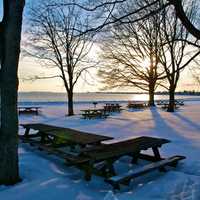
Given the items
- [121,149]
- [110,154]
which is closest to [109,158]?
[110,154]

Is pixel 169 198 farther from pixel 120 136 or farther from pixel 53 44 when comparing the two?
pixel 53 44

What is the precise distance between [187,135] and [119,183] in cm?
667

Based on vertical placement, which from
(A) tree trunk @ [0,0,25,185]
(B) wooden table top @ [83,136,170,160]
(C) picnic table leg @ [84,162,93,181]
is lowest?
(C) picnic table leg @ [84,162,93,181]

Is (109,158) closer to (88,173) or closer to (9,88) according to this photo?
(88,173)

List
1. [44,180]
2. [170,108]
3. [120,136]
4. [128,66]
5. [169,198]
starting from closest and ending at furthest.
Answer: [169,198], [44,180], [120,136], [170,108], [128,66]

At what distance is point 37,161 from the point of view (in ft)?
22.3

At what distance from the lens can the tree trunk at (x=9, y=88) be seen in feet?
16.8

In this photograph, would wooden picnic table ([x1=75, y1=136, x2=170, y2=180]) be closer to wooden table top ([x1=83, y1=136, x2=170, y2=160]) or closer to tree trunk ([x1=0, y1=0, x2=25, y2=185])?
wooden table top ([x1=83, y1=136, x2=170, y2=160])

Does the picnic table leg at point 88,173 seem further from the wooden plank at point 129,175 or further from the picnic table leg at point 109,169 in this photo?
the wooden plank at point 129,175

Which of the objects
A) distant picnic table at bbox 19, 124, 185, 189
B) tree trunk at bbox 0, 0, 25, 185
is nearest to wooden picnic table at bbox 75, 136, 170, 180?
distant picnic table at bbox 19, 124, 185, 189

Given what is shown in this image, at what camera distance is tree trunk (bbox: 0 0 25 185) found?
16.8 feet

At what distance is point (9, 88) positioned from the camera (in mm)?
5152

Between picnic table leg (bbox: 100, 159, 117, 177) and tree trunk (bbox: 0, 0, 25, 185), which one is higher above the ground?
tree trunk (bbox: 0, 0, 25, 185)

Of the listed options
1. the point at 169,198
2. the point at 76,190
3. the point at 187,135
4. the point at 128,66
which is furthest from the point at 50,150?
the point at 128,66
